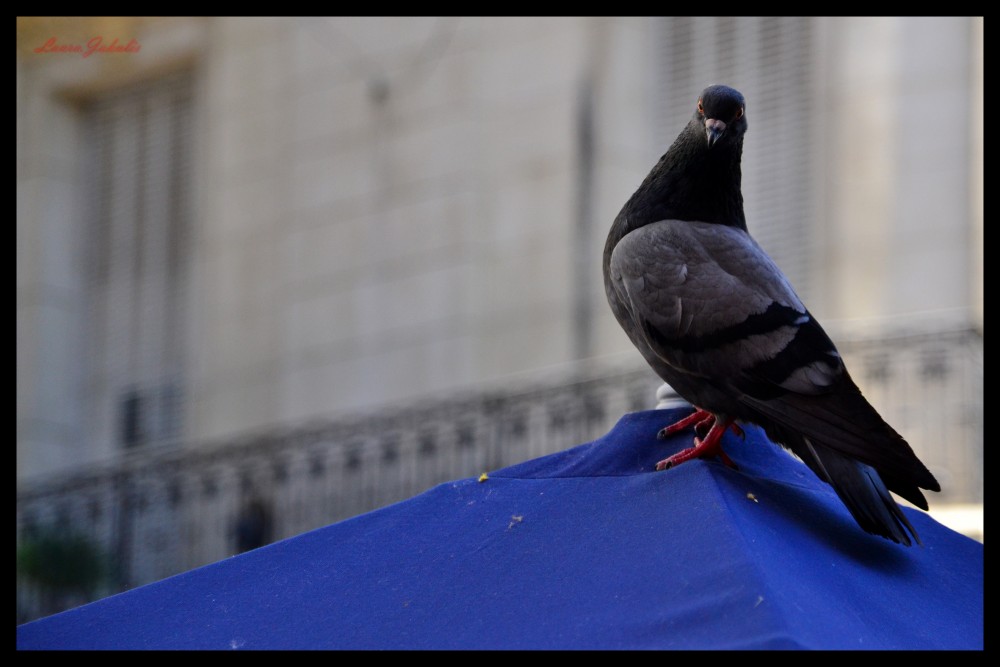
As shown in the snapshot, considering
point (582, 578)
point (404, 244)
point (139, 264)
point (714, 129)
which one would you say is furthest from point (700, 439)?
point (139, 264)

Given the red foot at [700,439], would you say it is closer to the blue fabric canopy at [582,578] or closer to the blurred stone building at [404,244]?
the blue fabric canopy at [582,578]

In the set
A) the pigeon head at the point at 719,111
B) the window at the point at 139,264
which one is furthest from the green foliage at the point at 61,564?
the pigeon head at the point at 719,111

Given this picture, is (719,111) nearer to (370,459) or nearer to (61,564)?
(370,459)

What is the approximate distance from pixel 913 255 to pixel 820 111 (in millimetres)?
1412

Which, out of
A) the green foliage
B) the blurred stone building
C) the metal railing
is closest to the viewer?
the metal railing

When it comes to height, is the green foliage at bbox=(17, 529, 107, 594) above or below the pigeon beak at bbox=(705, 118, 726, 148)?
below

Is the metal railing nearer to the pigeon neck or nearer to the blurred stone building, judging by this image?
the blurred stone building

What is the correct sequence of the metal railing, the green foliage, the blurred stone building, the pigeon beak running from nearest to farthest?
1. the pigeon beak
2. the metal railing
3. the blurred stone building
4. the green foliage

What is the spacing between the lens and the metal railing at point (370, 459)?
9.59m

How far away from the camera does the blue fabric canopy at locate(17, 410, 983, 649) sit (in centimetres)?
265

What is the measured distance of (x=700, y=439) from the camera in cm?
359
